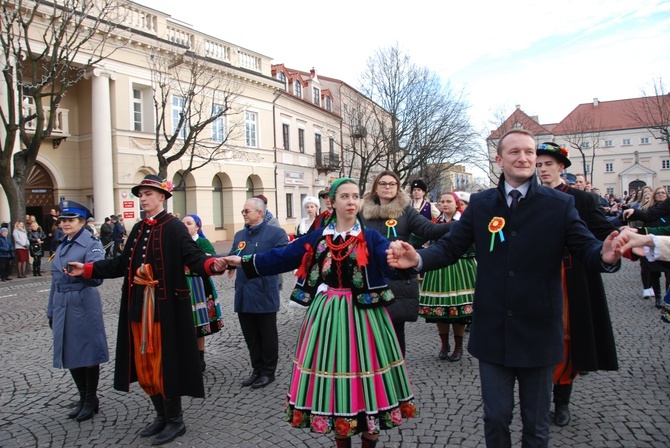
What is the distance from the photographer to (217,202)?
100 feet

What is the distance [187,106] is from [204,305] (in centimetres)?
2158

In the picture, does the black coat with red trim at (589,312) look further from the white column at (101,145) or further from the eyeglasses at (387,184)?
the white column at (101,145)

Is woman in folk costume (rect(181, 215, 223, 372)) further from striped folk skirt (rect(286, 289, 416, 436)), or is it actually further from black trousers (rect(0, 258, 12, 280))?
black trousers (rect(0, 258, 12, 280))

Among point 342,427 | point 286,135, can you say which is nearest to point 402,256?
point 342,427

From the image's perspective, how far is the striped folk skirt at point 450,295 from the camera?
6.06 meters

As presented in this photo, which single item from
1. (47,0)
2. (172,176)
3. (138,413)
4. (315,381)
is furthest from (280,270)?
(172,176)

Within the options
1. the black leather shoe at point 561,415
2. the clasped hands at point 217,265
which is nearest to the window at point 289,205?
the clasped hands at point 217,265

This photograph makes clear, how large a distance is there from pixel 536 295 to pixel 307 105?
36.8 metres

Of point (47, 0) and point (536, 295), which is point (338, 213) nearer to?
point (536, 295)

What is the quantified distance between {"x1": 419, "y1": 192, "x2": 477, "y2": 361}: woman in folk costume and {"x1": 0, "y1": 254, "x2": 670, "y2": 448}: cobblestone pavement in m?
0.31

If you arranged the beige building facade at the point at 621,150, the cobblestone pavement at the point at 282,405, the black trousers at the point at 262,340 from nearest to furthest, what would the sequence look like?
1. the cobblestone pavement at the point at 282,405
2. the black trousers at the point at 262,340
3. the beige building facade at the point at 621,150

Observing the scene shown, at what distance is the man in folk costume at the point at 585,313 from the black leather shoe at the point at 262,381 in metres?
2.92

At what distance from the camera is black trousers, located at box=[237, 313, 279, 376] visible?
558cm

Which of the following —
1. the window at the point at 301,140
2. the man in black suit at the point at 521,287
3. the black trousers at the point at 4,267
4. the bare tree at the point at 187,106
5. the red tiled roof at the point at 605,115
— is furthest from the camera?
the red tiled roof at the point at 605,115
